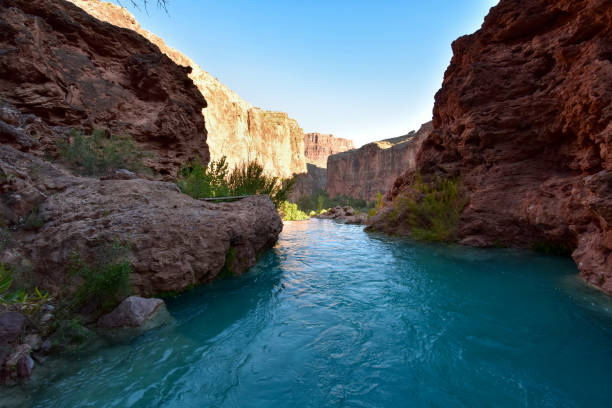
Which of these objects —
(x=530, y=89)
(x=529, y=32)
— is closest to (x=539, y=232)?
(x=530, y=89)

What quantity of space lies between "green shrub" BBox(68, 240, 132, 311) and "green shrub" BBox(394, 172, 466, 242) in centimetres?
785

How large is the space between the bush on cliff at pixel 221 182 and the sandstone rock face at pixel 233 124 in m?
17.7

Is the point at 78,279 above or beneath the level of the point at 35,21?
beneath

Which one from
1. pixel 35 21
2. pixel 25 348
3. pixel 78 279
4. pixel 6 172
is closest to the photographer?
A: pixel 25 348

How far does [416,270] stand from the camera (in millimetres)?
4570

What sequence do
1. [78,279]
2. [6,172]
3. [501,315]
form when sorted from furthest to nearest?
[501,315]
[6,172]
[78,279]

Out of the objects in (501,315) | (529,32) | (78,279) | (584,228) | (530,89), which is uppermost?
(529,32)

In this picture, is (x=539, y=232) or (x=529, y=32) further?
(x=529, y=32)

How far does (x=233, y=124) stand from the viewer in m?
36.6

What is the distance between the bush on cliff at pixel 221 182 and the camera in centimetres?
538

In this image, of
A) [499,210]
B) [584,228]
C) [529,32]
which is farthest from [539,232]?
[529,32]

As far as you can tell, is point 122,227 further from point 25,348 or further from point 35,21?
point 35,21

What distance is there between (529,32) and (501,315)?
26.7 ft

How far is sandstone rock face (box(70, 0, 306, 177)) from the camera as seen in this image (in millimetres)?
24553
